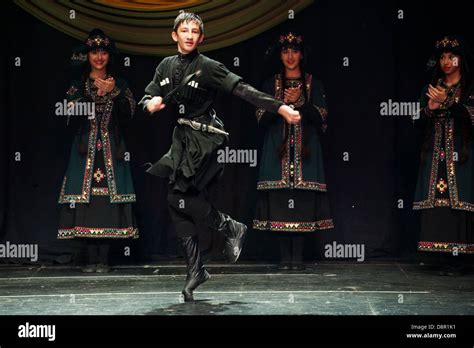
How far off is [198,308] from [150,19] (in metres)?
2.54

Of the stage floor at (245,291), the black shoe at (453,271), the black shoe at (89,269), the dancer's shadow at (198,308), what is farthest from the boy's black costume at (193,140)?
the black shoe at (453,271)

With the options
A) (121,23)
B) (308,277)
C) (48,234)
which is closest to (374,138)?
(308,277)

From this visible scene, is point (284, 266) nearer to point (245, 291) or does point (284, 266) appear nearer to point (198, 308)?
point (245, 291)

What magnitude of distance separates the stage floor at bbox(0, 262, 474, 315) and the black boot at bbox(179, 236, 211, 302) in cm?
8

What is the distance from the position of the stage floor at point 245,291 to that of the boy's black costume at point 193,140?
1.29ft

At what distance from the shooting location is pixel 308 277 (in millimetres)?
6430

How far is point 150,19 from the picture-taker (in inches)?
280

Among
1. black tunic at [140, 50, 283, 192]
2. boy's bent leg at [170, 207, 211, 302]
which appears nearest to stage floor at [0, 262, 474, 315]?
boy's bent leg at [170, 207, 211, 302]

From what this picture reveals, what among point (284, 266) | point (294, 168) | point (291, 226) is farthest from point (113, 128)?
point (284, 266)

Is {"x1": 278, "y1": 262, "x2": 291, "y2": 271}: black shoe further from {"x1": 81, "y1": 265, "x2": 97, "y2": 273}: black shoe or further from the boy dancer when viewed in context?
the boy dancer

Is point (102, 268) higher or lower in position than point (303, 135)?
lower

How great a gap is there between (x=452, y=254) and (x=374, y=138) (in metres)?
1.05

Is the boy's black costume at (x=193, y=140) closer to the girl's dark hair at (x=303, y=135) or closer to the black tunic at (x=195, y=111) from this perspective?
the black tunic at (x=195, y=111)

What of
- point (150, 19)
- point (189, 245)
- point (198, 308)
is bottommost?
point (198, 308)
